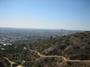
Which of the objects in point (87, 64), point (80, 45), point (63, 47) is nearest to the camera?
point (87, 64)

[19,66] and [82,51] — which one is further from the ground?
[82,51]

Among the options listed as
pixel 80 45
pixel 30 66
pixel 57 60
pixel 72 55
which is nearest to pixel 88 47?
pixel 80 45

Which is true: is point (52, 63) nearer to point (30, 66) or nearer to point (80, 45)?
point (30, 66)

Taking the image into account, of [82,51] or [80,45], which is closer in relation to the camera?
[82,51]

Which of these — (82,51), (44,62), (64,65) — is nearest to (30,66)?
(44,62)

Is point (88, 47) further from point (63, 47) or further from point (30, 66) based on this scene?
point (30, 66)

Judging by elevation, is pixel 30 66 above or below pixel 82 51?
below

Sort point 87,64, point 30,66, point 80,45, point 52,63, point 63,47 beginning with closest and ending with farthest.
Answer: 1. point 87,64
2. point 52,63
3. point 30,66
4. point 80,45
5. point 63,47

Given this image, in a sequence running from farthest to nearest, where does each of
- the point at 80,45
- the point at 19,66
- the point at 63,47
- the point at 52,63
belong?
1. the point at 63,47
2. the point at 80,45
3. the point at 19,66
4. the point at 52,63

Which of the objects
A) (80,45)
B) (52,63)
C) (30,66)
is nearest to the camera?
(52,63)
